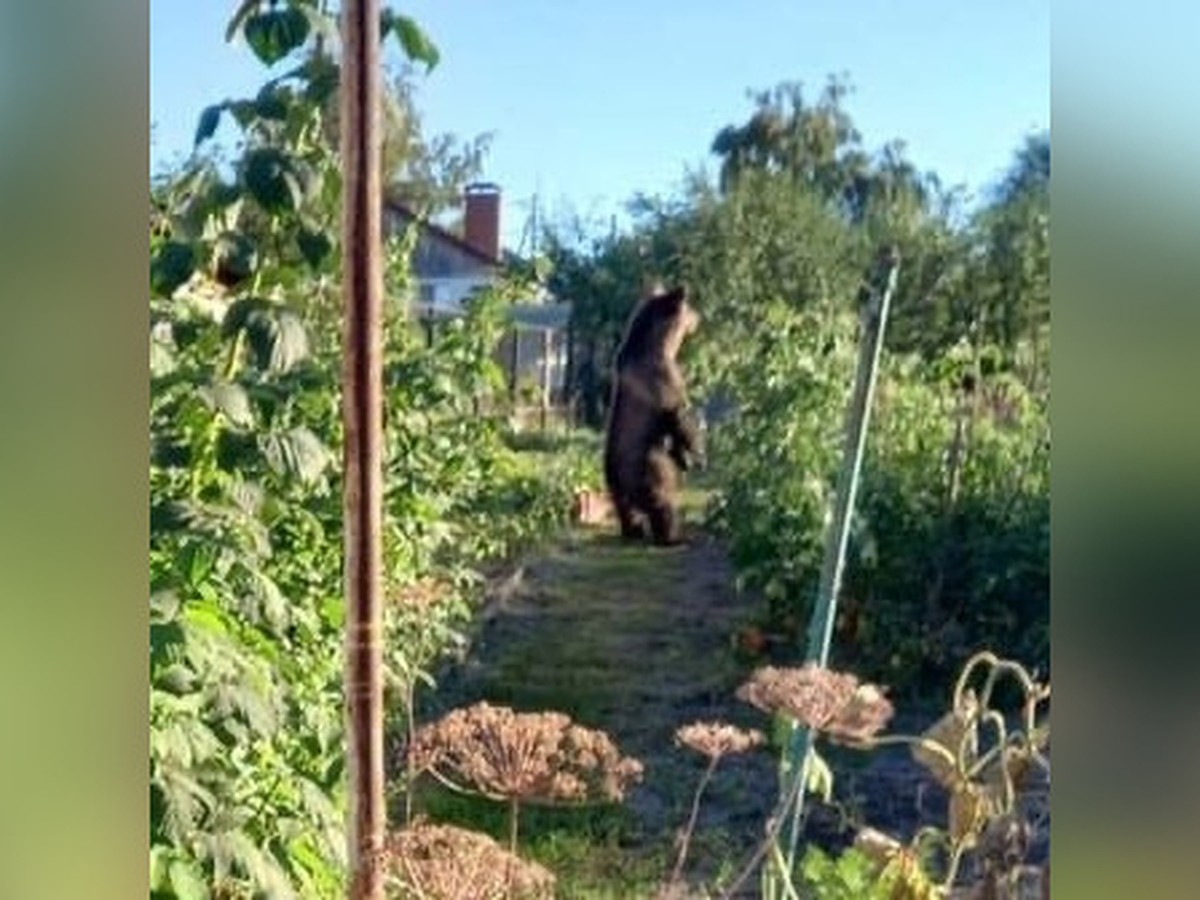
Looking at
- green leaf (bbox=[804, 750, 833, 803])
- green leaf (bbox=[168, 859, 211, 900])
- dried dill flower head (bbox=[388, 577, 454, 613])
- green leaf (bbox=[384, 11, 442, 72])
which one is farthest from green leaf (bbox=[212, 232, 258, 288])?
green leaf (bbox=[804, 750, 833, 803])

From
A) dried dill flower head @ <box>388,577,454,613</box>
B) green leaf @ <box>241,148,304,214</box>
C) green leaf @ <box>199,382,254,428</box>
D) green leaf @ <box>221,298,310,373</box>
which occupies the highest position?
green leaf @ <box>241,148,304,214</box>

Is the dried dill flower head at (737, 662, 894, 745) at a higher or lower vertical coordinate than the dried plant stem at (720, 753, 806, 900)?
higher

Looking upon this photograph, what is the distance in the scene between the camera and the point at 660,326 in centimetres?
181

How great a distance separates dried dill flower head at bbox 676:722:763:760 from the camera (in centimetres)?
182

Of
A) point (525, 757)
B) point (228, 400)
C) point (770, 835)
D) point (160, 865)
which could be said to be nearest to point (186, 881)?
point (160, 865)

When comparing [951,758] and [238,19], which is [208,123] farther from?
[951,758]

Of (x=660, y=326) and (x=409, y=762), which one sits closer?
(x=660, y=326)

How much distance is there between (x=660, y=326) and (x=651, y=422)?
0.10 m

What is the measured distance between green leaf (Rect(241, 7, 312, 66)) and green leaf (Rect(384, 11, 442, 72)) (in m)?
0.10

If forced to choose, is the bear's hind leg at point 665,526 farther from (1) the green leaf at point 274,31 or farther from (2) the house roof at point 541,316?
(1) the green leaf at point 274,31

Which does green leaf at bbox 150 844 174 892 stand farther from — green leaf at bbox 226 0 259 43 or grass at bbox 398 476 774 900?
green leaf at bbox 226 0 259 43

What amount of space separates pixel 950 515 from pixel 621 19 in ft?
1.90

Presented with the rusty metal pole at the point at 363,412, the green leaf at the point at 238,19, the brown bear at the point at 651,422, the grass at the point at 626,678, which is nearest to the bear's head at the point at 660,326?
the brown bear at the point at 651,422

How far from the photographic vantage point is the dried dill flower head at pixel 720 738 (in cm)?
182
